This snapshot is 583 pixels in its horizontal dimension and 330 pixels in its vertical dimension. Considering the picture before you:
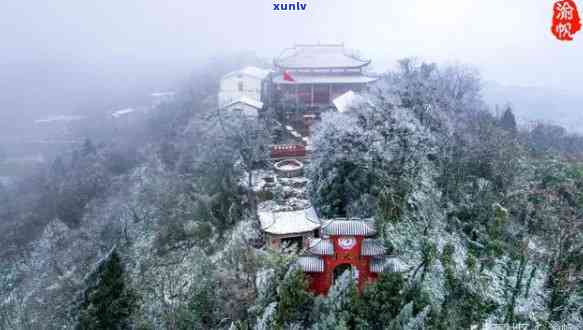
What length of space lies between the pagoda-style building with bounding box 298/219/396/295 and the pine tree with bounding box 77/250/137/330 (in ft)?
23.3

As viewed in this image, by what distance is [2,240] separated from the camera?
33969 millimetres

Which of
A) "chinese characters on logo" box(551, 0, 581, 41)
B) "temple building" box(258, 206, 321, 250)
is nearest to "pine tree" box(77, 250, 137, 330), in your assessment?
"temple building" box(258, 206, 321, 250)

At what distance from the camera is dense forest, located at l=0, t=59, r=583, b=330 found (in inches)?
610

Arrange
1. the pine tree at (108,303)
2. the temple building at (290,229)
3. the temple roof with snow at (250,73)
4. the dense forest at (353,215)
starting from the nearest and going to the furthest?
1. the dense forest at (353,215)
2. the pine tree at (108,303)
3. the temple building at (290,229)
4. the temple roof with snow at (250,73)

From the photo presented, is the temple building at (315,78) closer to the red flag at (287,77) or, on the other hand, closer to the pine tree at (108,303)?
the red flag at (287,77)

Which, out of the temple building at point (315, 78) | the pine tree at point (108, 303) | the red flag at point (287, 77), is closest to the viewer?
the pine tree at point (108, 303)

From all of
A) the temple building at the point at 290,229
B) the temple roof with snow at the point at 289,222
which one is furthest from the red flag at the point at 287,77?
→ the temple building at the point at 290,229

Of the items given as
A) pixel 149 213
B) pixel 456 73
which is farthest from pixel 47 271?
pixel 456 73

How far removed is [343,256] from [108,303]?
8.96m

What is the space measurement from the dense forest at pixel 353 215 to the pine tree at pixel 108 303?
5cm

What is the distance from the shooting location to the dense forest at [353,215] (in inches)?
610

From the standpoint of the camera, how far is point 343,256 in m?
15.1

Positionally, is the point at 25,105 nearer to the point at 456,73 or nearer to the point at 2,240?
the point at 2,240

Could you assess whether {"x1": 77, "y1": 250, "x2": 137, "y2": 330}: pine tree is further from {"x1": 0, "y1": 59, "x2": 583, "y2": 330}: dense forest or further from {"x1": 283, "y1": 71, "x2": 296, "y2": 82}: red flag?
{"x1": 283, "y1": 71, "x2": 296, "y2": 82}: red flag
